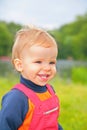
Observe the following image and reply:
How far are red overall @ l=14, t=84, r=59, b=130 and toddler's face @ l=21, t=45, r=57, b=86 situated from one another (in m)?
0.08

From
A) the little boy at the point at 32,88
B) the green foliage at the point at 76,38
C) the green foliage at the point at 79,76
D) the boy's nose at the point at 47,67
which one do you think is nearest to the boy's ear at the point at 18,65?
the little boy at the point at 32,88

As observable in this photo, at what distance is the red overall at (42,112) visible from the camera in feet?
6.98

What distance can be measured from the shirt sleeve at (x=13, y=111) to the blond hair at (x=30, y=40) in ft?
0.84

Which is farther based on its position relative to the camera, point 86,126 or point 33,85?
point 86,126

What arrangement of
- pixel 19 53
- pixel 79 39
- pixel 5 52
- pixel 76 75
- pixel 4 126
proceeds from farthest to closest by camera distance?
pixel 79 39
pixel 5 52
pixel 76 75
pixel 19 53
pixel 4 126

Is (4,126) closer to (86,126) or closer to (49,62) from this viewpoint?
(49,62)

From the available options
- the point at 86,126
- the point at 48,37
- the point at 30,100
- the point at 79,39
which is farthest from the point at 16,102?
the point at 79,39

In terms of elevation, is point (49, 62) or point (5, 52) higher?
point (49, 62)

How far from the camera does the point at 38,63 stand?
2.18m

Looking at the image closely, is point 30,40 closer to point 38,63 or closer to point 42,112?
point 38,63

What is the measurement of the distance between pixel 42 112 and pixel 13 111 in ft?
0.58

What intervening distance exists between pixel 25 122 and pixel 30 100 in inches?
4.9

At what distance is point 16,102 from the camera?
2066 mm

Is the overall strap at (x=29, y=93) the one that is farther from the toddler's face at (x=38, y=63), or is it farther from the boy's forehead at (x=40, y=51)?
the boy's forehead at (x=40, y=51)
